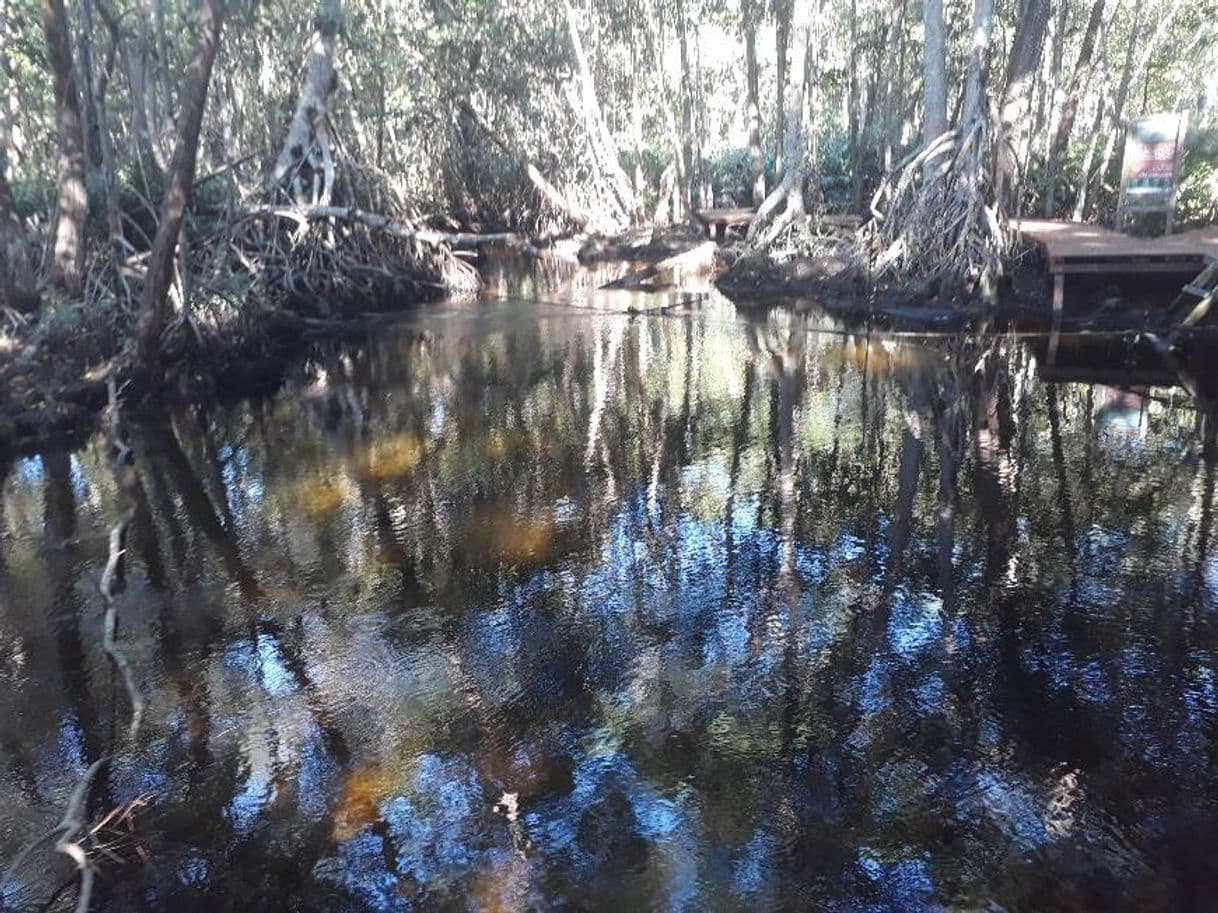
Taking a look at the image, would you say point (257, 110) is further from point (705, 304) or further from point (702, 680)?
point (702, 680)

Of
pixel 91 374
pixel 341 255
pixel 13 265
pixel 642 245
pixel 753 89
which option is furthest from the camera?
pixel 753 89

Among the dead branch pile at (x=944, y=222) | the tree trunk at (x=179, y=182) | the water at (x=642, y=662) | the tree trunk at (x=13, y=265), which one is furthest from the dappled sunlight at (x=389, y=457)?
the dead branch pile at (x=944, y=222)

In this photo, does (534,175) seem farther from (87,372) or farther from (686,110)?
(87,372)

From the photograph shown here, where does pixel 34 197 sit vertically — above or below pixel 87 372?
above

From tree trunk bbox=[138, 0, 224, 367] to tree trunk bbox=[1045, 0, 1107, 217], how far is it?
558 inches

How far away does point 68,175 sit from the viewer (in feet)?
38.9

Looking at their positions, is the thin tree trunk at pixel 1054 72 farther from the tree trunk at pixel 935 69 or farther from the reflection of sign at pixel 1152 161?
the reflection of sign at pixel 1152 161

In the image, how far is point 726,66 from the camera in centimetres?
3791

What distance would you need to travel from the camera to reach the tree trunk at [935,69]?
15062 mm

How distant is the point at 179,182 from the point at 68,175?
208 centimetres

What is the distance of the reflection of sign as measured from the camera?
42.7ft

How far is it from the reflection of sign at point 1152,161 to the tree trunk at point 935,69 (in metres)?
2.95

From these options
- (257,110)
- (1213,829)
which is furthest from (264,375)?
(257,110)

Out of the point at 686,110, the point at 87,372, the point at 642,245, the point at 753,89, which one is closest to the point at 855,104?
the point at 753,89
